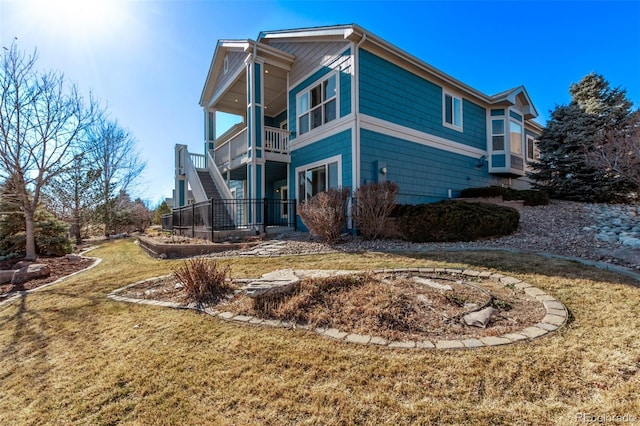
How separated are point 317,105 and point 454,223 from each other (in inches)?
243

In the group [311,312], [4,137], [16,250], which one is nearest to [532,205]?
[311,312]

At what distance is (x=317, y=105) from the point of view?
1046 centimetres

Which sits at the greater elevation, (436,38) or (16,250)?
(436,38)

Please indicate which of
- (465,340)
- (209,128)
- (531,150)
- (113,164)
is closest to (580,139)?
(531,150)

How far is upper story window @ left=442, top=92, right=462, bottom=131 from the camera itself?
11.9m

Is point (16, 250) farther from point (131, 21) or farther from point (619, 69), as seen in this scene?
point (619, 69)

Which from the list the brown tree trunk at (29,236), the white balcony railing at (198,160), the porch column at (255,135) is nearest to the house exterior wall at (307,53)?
the porch column at (255,135)

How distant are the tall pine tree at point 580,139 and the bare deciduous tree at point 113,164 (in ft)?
83.2

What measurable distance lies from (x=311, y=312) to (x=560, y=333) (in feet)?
7.56

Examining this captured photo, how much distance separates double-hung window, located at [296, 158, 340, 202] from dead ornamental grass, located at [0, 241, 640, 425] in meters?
7.04

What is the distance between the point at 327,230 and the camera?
7.68 meters

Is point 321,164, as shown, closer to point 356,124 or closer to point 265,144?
point 356,124

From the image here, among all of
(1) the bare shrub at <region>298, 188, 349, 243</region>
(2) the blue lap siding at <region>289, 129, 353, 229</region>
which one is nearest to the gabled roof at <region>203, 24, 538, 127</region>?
(2) the blue lap siding at <region>289, 129, 353, 229</region>

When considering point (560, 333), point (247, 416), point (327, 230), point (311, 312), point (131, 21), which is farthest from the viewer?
point (131, 21)
